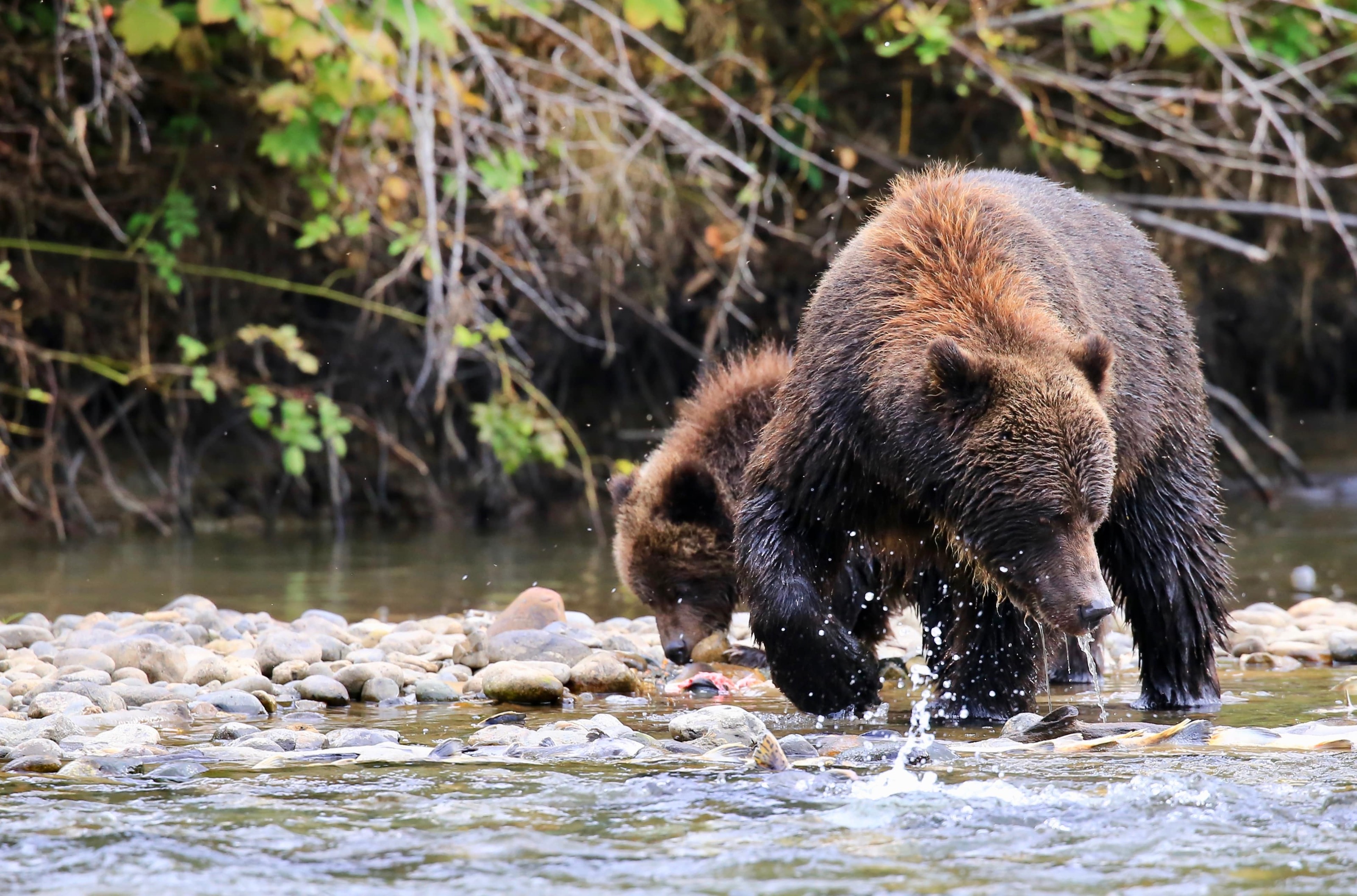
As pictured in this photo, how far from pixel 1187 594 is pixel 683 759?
2.48 metres

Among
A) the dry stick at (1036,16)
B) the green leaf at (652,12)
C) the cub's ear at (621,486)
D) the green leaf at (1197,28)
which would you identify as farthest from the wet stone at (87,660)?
the green leaf at (1197,28)

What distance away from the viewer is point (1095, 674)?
17.4 feet

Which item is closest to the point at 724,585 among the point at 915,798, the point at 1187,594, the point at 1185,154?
the point at 1187,594

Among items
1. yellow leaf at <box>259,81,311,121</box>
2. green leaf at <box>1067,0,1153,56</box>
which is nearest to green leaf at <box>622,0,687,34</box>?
yellow leaf at <box>259,81,311,121</box>

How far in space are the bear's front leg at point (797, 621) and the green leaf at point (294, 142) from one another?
563 cm

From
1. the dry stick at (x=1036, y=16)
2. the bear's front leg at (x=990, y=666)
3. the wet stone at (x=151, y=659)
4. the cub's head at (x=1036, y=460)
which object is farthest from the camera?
the dry stick at (x=1036, y=16)

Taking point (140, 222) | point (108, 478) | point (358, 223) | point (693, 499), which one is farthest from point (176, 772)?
point (108, 478)

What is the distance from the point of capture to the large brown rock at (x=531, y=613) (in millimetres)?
6887

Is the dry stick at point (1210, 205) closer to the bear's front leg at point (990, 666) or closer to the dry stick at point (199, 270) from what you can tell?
the dry stick at point (199, 270)

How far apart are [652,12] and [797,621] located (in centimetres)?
593

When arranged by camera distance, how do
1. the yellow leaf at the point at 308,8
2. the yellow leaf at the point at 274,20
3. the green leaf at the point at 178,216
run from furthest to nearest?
the green leaf at the point at 178,216, the yellow leaf at the point at 274,20, the yellow leaf at the point at 308,8

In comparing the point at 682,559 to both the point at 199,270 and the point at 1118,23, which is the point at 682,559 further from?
the point at 1118,23

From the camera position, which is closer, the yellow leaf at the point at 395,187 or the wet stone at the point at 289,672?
the wet stone at the point at 289,672

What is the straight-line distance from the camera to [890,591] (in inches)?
245
